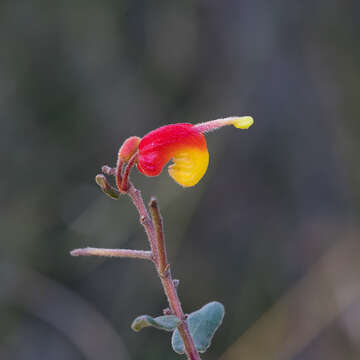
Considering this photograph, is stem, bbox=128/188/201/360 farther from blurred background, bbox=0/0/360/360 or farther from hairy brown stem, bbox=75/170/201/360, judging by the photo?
blurred background, bbox=0/0/360/360

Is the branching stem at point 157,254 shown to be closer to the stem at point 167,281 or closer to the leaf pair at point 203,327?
the stem at point 167,281

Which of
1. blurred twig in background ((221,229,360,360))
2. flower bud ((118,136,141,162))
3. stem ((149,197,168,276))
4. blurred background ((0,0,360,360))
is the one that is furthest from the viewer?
blurred background ((0,0,360,360))

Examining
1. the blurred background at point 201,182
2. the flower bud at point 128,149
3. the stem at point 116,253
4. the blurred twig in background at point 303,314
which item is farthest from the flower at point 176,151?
the blurred twig in background at point 303,314

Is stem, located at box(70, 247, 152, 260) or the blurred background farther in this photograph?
the blurred background

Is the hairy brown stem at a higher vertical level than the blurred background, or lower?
lower

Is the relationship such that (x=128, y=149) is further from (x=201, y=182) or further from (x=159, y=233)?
(x=201, y=182)

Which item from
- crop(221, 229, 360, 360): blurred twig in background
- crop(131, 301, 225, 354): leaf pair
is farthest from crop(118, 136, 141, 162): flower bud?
crop(221, 229, 360, 360): blurred twig in background

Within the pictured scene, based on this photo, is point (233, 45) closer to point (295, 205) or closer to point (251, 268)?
point (295, 205)

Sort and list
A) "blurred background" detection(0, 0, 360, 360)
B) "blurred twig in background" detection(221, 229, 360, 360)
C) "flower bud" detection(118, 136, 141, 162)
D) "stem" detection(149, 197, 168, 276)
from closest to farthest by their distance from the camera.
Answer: "stem" detection(149, 197, 168, 276)
"flower bud" detection(118, 136, 141, 162)
"blurred twig in background" detection(221, 229, 360, 360)
"blurred background" detection(0, 0, 360, 360)
